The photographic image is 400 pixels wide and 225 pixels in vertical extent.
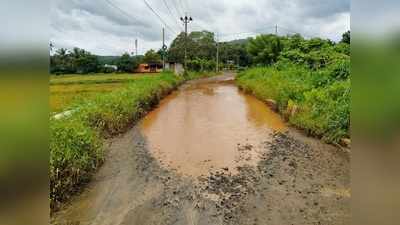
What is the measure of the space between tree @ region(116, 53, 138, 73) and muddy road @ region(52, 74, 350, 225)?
28323 mm

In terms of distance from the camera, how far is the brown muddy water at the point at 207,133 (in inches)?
215

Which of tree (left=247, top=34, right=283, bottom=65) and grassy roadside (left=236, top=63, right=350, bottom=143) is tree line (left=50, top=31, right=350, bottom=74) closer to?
tree (left=247, top=34, right=283, bottom=65)

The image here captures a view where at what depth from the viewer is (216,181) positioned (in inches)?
177

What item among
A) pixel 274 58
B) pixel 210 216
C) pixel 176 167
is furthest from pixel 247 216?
pixel 274 58

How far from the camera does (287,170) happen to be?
4.93m

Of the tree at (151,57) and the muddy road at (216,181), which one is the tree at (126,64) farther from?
the muddy road at (216,181)

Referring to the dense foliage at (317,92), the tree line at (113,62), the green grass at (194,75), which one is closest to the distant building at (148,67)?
the tree line at (113,62)

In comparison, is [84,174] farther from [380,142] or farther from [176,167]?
[380,142]

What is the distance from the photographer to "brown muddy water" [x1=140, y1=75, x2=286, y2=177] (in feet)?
17.9

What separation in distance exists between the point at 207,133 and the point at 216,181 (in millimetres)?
3085

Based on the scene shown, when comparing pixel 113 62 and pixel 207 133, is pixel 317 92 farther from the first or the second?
pixel 113 62

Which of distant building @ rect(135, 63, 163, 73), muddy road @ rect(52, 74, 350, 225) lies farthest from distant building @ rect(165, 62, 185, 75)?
muddy road @ rect(52, 74, 350, 225)

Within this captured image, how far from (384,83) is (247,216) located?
2995 mm

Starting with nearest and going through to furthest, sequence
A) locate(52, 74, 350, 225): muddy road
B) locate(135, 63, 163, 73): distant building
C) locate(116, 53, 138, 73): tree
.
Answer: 1. locate(52, 74, 350, 225): muddy road
2. locate(116, 53, 138, 73): tree
3. locate(135, 63, 163, 73): distant building
